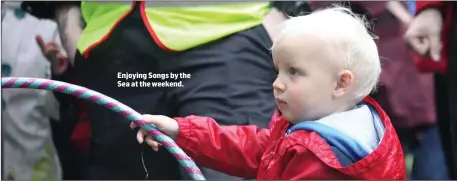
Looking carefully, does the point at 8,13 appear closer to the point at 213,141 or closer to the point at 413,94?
the point at 213,141

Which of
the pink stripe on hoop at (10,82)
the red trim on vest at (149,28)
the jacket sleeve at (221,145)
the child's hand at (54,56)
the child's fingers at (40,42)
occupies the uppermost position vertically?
the red trim on vest at (149,28)

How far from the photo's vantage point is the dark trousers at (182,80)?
1.81 meters

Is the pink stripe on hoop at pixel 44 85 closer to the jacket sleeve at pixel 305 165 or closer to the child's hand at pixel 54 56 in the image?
the child's hand at pixel 54 56

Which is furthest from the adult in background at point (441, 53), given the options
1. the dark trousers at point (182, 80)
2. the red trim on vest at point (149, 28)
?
the red trim on vest at point (149, 28)

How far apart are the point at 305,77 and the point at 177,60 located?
0.42 meters

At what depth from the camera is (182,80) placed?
71.6 inches

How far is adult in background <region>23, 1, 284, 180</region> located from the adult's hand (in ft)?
1.10

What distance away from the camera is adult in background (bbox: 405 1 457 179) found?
1.82 meters

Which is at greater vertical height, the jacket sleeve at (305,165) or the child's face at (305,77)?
the child's face at (305,77)

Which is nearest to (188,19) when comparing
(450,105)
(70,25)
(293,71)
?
(70,25)

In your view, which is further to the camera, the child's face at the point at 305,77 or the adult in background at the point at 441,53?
the adult in background at the point at 441,53

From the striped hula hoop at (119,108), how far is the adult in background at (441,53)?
24.7 inches

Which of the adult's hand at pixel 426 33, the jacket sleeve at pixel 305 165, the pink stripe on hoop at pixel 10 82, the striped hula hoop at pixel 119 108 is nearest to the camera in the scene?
the jacket sleeve at pixel 305 165

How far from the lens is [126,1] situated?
6.07 ft
